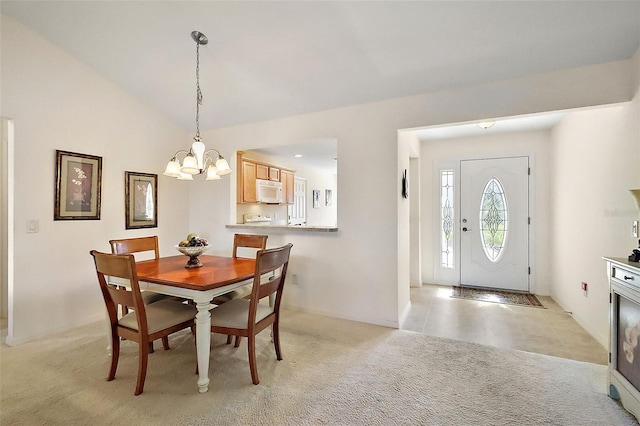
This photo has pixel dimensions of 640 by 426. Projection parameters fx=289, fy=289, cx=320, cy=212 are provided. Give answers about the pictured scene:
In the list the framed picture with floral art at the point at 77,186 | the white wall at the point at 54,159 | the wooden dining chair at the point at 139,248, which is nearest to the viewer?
the wooden dining chair at the point at 139,248

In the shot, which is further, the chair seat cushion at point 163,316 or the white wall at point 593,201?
the white wall at point 593,201

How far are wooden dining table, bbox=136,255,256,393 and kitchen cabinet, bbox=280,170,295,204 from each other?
10.7ft

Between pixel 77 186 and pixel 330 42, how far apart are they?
2.93 meters

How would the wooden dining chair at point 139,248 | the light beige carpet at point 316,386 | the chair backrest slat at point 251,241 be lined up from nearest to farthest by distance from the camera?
the light beige carpet at point 316,386 < the wooden dining chair at point 139,248 < the chair backrest slat at point 251,241

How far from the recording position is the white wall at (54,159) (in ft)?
8.60

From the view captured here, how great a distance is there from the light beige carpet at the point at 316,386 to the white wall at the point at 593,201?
0.98 meters

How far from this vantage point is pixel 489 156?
441cm

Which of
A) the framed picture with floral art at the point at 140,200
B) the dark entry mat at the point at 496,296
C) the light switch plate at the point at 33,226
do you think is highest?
the framed picture with floral art at the point at 140,200

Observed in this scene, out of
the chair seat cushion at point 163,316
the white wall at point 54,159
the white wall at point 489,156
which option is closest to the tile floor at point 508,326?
the white wall at point 489,156

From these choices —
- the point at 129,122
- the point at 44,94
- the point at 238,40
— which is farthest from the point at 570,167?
the point at 44,94

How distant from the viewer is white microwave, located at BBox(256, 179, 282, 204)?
4679 mm

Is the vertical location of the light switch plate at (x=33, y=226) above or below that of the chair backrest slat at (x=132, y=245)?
above

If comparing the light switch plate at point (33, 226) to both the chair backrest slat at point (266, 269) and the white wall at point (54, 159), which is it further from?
the chair backrest slat at point (266, 269)

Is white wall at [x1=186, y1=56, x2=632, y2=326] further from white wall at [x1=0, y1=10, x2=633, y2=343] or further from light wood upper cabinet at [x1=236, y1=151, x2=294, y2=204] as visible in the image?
light wood upper cabinet at [x1=236, y1=151, x2=294, y2=204]
